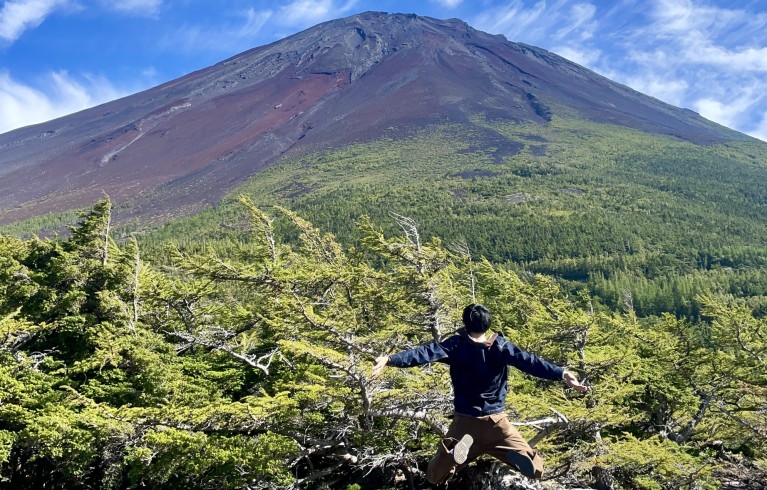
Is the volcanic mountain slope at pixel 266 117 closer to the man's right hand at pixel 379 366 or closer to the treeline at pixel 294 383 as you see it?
the treeline at pixel 294 383

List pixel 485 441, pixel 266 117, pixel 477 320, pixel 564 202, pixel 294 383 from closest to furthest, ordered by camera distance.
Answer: pixel 477 320, pixel 485 441, pixel 294 383, pixel 564 202, pixel 266 117

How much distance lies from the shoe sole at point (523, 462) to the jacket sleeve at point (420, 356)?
1.00m

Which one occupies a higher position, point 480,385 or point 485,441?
point 480,385

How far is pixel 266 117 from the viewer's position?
530ft

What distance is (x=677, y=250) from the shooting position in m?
96.5

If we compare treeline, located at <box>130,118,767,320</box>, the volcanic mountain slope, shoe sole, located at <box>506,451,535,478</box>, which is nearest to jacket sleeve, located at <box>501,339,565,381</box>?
shoe sole, located at <box>506,451,535,478</box>

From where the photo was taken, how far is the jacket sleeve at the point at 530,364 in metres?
4.11

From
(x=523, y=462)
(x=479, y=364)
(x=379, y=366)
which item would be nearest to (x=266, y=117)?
(x=379, y=366)

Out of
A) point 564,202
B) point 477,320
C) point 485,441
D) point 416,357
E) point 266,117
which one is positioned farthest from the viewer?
point 266,117

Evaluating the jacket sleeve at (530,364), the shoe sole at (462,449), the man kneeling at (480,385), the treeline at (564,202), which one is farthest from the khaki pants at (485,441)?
the treeline at (564,202)

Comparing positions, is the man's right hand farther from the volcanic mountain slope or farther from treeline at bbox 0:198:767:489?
the volcanic mountain slope

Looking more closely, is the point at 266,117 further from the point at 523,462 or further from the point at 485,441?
the point at 523,462

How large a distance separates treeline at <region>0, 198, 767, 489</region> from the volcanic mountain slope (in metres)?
102

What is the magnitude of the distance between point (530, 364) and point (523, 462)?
34.2 inches
